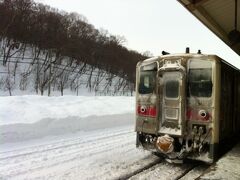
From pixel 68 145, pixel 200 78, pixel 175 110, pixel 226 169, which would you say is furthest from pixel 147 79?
pixel 226 169

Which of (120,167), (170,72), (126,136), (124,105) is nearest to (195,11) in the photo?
(170,72)

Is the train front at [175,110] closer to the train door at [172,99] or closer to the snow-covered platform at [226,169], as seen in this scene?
the train door at [172,99]

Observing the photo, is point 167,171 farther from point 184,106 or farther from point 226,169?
point 226,169

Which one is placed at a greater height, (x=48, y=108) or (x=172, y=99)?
(x=172, y=99)

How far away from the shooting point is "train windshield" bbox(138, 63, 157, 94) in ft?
29.7

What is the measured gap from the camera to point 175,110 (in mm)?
8516

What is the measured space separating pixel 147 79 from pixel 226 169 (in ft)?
11.0

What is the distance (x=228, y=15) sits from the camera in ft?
33.6

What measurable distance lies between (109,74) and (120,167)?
38834 millimetres

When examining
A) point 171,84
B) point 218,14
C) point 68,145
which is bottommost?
point 68,145

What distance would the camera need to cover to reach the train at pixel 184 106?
809 centimetres

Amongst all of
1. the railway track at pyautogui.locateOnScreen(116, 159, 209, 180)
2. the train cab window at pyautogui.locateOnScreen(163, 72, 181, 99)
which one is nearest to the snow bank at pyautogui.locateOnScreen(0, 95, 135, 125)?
the railway track at pyautogui.locateOnScreen(116, 159, 209, 180)

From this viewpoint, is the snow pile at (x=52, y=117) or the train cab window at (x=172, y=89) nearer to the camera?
the train cab window at (x=172, y=89)

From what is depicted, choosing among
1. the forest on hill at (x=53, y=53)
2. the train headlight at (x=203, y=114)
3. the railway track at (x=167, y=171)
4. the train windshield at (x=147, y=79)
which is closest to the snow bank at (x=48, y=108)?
the train windshield at (x=147, y=79)
